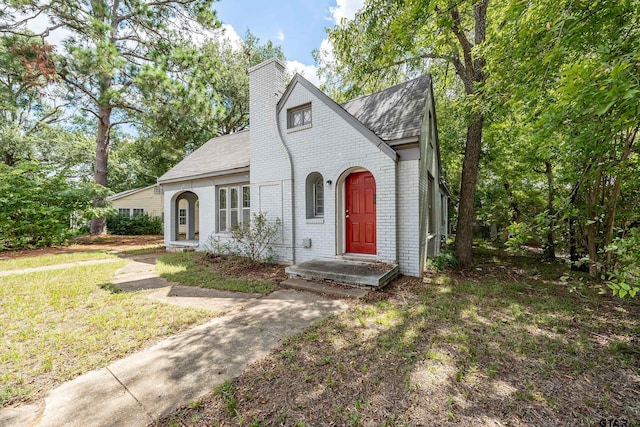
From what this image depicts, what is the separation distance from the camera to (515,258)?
396 inches

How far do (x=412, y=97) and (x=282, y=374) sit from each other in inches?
294

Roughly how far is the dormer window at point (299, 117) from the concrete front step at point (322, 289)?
4478 millimetres

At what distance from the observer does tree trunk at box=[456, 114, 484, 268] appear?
8203 millimetres

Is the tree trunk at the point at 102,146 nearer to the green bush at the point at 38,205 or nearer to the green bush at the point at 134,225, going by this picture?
the green bush at the point at 38,205

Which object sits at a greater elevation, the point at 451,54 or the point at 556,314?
the point at 451,54

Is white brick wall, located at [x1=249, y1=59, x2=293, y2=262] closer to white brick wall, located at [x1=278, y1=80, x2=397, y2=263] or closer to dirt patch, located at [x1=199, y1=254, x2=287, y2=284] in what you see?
white brick wall, located at [x1=278, y1=80, x2=397, y2=263]

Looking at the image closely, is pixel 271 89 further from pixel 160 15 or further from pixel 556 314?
pixel 160 15

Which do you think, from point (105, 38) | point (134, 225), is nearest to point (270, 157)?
point (105, 38)

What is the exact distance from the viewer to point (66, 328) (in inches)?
148

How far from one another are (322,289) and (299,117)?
520 centimetres

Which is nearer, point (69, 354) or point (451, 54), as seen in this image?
point (69, 354)

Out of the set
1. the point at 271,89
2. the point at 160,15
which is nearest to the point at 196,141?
the point at 160,15

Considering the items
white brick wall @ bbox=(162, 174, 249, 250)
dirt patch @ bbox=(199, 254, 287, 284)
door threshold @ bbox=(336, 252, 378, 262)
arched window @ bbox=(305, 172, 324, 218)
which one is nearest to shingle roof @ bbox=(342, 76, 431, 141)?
arched window @ bbox=(305, 172, 324, 218)

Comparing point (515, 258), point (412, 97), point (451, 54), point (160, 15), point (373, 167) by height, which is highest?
point (160, 15)
